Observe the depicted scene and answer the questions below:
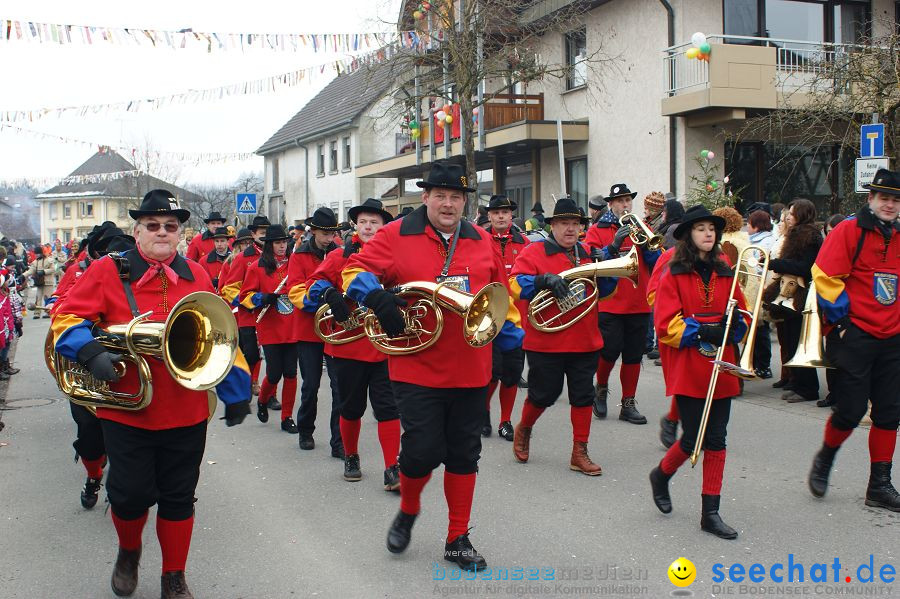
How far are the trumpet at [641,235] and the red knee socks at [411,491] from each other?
11.8 ft

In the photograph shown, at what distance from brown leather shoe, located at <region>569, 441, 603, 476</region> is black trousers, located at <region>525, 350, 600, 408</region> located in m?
0.31

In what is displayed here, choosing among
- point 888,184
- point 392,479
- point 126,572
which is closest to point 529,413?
point 392,479

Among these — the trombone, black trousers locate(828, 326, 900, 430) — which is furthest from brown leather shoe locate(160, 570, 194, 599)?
black trousers locate(828, 326, 900, 430)

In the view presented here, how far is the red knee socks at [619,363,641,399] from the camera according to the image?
8625 millimetres

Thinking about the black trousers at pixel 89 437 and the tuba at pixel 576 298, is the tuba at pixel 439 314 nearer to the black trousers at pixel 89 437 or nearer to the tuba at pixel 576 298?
the tuba at pixel 576 298

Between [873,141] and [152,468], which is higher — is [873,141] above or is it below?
above

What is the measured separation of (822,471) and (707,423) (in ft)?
3.95

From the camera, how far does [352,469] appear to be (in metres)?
6.88

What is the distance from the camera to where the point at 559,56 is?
75.5 feet

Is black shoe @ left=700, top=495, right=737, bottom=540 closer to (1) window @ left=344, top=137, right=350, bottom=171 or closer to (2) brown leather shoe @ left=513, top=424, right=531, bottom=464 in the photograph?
(2) brown leather shoe @ left=513, top=424, right=531, bottom=464

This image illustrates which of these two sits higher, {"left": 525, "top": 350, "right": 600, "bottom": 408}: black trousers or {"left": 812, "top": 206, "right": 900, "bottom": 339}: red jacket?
{"left": 812, "top": 206, "right": 900, "bottom": 339}: red jacket

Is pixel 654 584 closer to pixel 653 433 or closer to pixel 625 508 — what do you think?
pixel 625 508

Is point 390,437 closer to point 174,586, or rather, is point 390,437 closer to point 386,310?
point 386,310

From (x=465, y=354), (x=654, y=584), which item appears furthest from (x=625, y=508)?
(x=465, y=354)
